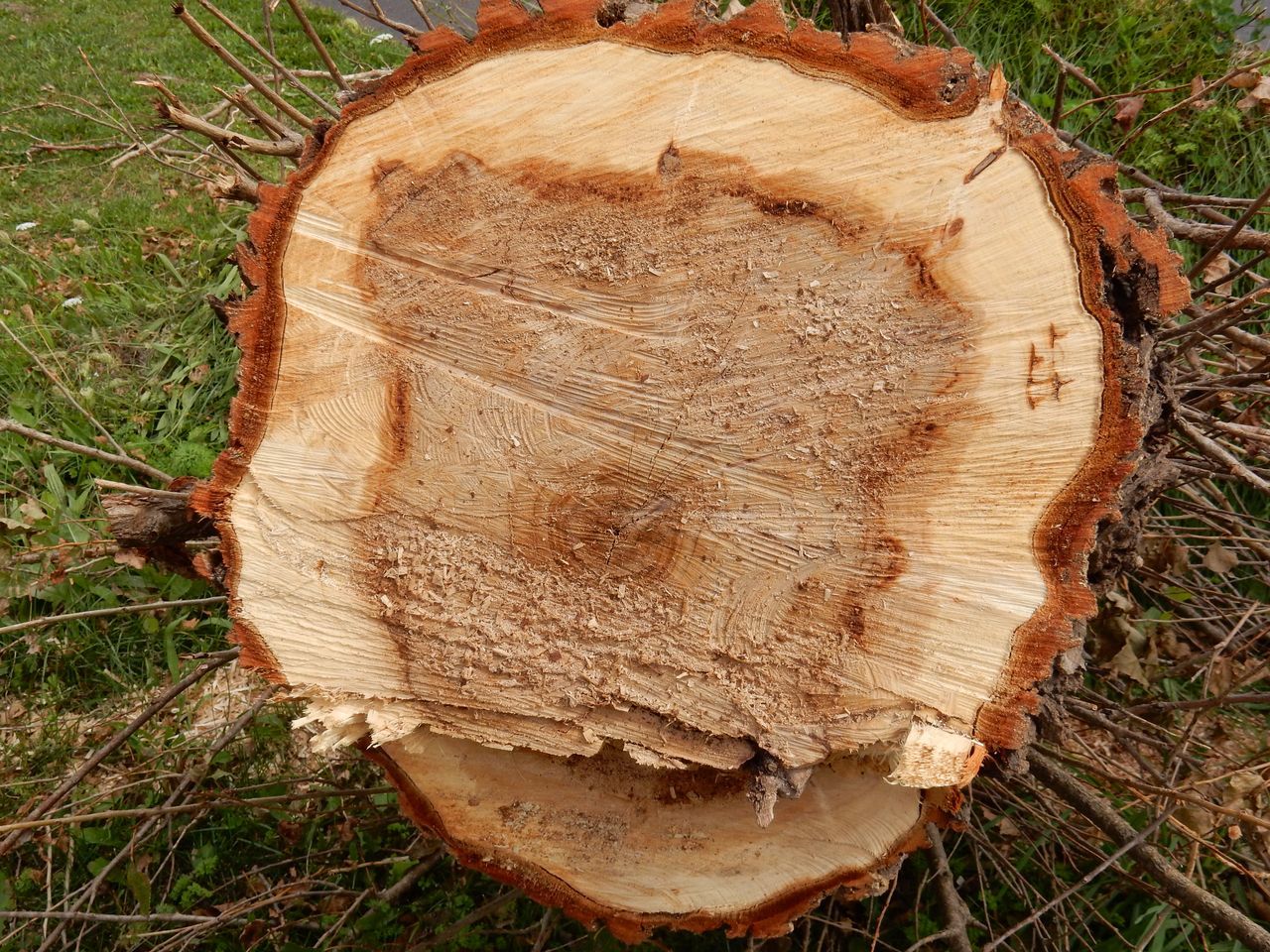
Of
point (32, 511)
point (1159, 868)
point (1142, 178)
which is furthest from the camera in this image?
point (32, 511)

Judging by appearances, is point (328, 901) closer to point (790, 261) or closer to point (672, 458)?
point (672, 458)

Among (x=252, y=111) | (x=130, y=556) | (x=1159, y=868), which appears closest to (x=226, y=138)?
(x=252, y=111)

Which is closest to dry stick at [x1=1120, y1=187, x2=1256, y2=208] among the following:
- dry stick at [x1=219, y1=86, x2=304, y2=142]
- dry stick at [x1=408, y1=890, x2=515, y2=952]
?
dry stick at [x1=219, y1=86, x2=304, y2=142]

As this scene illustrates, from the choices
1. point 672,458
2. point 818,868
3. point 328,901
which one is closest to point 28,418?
point 328,901

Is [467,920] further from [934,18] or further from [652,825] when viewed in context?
[934,18]

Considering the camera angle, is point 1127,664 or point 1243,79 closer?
point 1243,79
